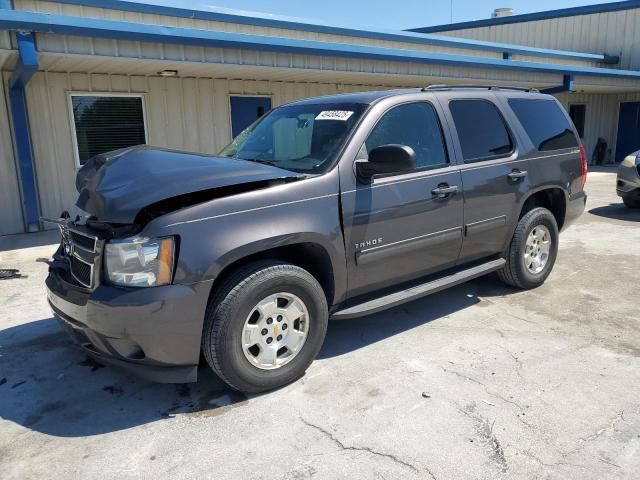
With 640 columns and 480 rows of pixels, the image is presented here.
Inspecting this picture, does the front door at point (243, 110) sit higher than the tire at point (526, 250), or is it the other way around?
the front door at point (243, 110)

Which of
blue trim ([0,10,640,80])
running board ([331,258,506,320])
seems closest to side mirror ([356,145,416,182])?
running board ([331,258,506,320])

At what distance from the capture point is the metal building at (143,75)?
7.02 m

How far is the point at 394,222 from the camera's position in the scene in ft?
12.5

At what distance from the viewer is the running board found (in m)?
3.68

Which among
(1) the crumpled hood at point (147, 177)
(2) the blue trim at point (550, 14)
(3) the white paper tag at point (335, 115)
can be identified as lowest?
(1) the crumpled hood at point (147, 177)

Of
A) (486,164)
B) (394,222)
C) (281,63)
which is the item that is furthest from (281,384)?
(281,63)

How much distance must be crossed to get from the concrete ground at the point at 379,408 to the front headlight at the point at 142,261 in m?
0.89

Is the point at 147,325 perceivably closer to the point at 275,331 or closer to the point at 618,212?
the point at 275,331

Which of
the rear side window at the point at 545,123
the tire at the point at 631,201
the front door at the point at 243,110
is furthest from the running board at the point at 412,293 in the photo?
the front door at the point at 243,110

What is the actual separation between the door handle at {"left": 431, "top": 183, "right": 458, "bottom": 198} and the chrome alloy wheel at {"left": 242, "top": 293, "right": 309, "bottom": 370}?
1437 millimetres

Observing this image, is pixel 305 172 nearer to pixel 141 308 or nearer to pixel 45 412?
pixel 141 308

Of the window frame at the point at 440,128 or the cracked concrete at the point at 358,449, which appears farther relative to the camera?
the window frame at the point at 440,128

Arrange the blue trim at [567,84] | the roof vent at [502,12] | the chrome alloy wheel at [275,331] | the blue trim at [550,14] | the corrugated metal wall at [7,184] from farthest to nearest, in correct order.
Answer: the roof vent at [502,12]
the blue trim at [550,14]
the blue trim at [567,84]
the corrugated metal wall at [7,184]
the chrome alloy wheel at [275,331]

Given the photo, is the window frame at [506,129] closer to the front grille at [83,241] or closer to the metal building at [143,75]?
the front grille at [83,241]
